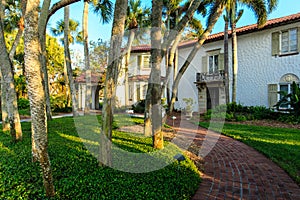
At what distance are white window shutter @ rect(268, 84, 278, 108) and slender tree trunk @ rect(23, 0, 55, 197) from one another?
1385 cm

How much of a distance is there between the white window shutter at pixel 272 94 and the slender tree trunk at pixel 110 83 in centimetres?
1259

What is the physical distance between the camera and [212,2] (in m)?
12.4

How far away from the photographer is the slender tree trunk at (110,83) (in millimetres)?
3748

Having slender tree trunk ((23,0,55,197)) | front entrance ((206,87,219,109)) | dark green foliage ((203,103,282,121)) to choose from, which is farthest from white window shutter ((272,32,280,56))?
slender tree trunk ((23,0,55,197))

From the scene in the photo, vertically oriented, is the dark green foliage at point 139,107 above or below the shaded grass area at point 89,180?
above

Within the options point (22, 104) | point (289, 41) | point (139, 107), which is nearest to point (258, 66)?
point (289, 41)

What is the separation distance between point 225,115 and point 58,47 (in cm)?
2266

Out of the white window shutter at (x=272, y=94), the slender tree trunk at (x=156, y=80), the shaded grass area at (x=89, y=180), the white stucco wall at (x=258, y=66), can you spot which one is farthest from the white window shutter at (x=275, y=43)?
the shaded grass area at (x=89, y=180)

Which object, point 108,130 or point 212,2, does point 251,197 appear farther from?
point 212,2

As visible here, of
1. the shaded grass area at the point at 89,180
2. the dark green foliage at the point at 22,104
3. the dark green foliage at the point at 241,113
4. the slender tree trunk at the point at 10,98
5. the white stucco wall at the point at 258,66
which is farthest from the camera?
the dark green foliage at the point at 22,104

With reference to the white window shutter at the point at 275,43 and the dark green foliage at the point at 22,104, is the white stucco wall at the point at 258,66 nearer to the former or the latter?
the white window shutter at the point at 275,43

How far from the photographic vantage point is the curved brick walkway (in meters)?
3.41

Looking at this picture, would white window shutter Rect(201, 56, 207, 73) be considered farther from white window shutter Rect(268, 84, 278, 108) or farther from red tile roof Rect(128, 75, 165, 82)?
red tile roof Rect(128, 75, 165, 82)

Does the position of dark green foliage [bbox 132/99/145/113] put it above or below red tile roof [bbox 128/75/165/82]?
below
